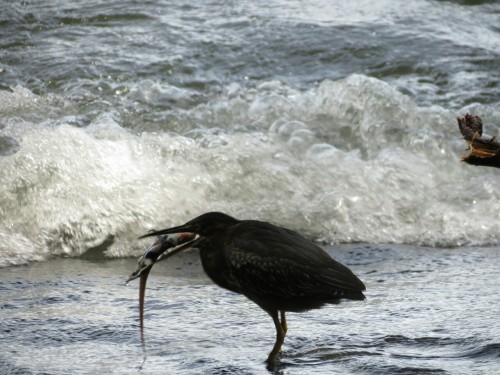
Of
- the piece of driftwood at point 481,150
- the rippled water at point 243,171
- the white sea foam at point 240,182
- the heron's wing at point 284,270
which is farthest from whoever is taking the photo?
the white sea foam at point 240,182

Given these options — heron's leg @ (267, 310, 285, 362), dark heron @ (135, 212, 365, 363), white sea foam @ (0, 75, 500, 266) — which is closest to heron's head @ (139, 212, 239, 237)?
dark heron @ (135, 212, 365, 363)

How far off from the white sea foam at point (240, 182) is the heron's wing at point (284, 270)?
2289mm

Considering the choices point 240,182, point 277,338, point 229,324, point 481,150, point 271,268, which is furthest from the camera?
point 240,182

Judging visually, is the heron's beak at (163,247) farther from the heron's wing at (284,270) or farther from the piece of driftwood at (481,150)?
the piece of driftwood at (481,150)

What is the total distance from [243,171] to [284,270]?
129 inches

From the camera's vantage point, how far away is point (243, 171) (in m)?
8.00

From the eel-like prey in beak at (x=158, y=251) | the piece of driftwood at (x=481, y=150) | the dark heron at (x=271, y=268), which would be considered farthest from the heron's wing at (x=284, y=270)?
the piece of driftwood at (x=481, y=150)

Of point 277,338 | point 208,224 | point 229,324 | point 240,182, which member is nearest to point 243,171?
point 240,182

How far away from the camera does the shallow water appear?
4773 millimetres

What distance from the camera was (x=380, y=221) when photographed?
300 inches

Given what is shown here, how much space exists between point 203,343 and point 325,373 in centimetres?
66

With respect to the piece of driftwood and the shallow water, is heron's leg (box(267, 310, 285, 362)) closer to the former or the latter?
the shallow water

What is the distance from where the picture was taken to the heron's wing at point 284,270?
4.75 metres

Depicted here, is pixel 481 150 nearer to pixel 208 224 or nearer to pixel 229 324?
pixel 208 224
